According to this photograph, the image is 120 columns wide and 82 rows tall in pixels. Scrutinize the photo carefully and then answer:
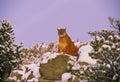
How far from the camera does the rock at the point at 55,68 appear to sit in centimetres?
1661

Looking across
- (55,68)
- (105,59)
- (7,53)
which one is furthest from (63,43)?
(105,59)

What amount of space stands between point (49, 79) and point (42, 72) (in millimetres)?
743

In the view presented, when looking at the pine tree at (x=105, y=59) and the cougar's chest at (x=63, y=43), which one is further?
the cougar's chest at (x=63, y=43)

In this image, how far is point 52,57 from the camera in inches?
681

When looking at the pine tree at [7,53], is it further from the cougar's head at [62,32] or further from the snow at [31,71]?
the cougar's head at [62,32]

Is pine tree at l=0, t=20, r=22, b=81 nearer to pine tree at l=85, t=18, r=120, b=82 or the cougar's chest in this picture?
the cougar's chest

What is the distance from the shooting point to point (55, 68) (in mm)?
16859

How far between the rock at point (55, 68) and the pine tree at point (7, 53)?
3.91 metres

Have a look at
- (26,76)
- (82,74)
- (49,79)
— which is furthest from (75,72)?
(26,76)

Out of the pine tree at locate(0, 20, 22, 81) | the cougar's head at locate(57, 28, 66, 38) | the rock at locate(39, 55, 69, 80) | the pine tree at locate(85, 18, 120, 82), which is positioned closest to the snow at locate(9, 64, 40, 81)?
the rock at locate(39, 55, 69, 80)

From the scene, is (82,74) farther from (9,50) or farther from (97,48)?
(9,50)

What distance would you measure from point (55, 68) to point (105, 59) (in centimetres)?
740

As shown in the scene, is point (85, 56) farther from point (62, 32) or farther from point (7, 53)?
point (7, 53)

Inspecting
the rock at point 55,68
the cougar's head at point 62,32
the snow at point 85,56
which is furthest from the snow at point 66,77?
the cougar's head at point 62,32
